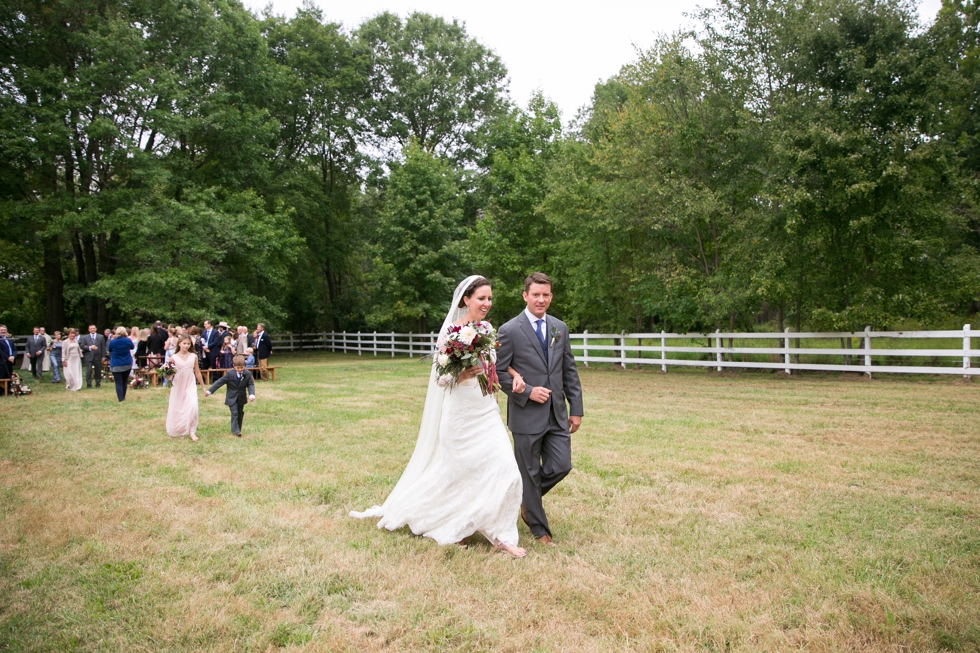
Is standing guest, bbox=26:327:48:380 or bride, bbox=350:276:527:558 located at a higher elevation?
standing guest, bbox=26:327:48:380

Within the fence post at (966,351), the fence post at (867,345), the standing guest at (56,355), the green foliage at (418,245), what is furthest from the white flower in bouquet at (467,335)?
the green foliage at (418,245)

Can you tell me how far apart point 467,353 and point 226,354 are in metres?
15.8

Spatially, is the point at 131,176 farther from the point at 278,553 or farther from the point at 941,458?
the point at 941,458

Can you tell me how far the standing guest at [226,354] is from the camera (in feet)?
61.6

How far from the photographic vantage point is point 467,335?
5.06 meters

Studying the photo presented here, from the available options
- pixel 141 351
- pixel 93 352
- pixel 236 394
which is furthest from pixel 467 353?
pixel 141 351

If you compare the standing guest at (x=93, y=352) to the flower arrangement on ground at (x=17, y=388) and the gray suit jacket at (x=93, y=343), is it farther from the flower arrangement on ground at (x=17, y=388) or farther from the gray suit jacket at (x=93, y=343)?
the flower arrangement on ground at (x=17, y=388)

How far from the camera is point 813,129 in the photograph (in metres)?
16.1

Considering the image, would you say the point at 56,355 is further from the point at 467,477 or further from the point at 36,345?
the point at 467,477

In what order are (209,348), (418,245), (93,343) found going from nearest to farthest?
(93,343), (209,348), (418,245)

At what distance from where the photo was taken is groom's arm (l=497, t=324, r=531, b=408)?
5102 millimetres

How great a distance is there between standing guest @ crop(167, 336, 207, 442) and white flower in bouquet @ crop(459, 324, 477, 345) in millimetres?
7015

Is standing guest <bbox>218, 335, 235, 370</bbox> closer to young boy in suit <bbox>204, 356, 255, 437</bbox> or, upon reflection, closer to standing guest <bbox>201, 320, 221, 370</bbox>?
standing guest <bbox>201, 320, 221, 370</bbox>

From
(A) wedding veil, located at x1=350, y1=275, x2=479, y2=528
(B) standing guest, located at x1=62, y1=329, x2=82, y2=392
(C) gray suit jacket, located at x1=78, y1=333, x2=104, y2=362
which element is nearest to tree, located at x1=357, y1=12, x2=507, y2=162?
(C) gray suit jacket, located at x1=78, y1=333, x2=104, y2=362
